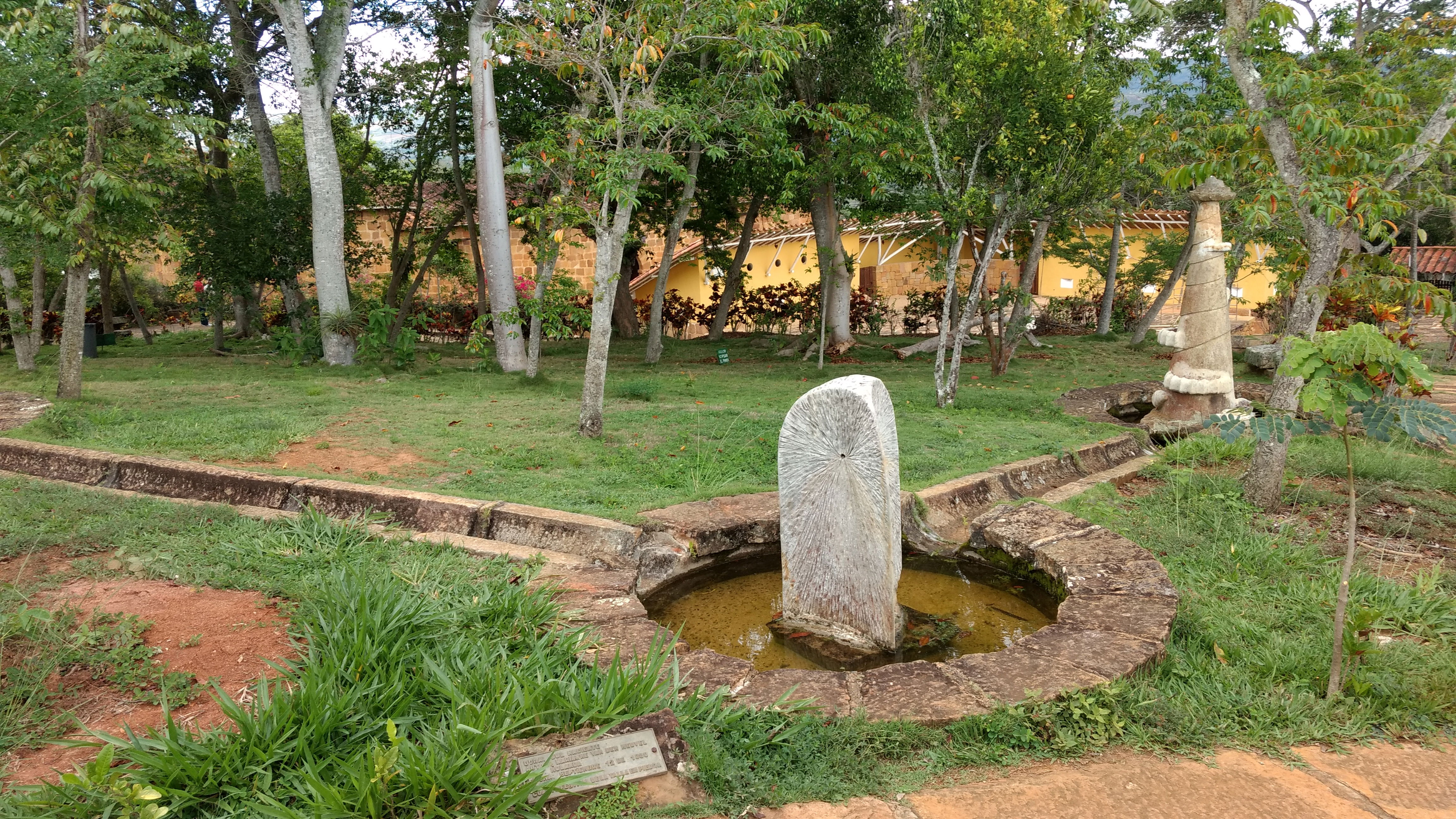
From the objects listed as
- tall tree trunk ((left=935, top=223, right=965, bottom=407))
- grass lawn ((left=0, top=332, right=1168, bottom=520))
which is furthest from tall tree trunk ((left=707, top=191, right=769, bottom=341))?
tall tree trunk ((left=935, top=223, right=965, bottom=407))

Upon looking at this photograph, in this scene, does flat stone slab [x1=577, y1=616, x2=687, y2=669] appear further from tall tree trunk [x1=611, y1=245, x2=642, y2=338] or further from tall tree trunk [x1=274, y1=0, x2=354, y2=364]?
tall tree trunk [x1=611, y1=245, x2=642, y2=338]

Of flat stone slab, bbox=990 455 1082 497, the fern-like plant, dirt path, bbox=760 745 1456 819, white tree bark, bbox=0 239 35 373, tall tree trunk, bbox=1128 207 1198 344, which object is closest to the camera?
dirt path, bbox=760 745 1456 819

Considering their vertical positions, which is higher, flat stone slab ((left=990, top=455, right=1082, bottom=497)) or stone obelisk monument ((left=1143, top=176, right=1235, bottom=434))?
stone obelisk monument ((left=1143, top=176, right=1235, bottom=434))

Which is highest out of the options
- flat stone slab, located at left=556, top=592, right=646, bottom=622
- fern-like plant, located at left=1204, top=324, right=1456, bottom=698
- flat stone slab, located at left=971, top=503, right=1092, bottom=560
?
fern-like plant, located at left=1204, top=324, right=1456, bottom=698

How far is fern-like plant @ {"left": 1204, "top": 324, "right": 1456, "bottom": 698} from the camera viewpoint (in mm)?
2930

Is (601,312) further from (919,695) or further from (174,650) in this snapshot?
(919,695)

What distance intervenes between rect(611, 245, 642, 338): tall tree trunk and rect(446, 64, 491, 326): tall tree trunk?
9.56 feet

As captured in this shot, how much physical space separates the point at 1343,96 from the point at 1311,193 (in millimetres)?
2772

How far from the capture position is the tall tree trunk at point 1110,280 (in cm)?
1557

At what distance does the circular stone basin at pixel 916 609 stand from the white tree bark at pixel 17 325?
8875mm

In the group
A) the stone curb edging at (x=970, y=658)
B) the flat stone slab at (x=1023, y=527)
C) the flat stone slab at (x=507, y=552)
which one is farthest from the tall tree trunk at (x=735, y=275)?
the stone curb edging at (x=970, y=658)

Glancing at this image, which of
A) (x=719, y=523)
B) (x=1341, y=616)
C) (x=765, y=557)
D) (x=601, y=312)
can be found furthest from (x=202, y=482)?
(x=1341, y=616)

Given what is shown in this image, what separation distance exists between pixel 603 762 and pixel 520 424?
5.16m

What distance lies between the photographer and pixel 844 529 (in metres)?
3.73
